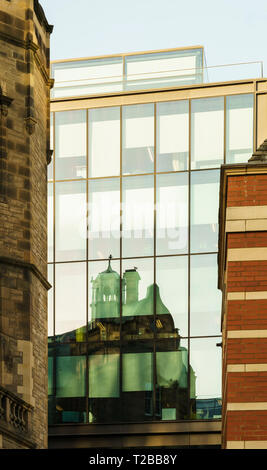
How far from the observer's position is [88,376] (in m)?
42.9

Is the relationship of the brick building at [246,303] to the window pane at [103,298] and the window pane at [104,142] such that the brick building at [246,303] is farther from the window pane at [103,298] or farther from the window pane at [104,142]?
the window pane at [104,142]

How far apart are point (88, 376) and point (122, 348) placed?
1.69 m

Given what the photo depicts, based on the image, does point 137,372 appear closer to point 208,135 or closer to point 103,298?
point 103,298

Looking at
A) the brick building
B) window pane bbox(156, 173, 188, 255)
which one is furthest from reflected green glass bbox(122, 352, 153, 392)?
the brick building

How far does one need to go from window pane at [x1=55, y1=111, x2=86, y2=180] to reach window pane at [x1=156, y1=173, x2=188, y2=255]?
3.36 meters

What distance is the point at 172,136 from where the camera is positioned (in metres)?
43.8

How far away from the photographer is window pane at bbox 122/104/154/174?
44000 mm

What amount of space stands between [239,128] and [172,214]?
410 cm

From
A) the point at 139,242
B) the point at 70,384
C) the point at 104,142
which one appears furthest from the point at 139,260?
the point at 70,384

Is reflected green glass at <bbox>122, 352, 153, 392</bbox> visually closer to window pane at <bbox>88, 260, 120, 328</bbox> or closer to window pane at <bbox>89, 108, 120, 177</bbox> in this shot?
window pane at <bbox>88, 260, 120, 328</bbox>

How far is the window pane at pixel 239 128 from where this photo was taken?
141 ft
